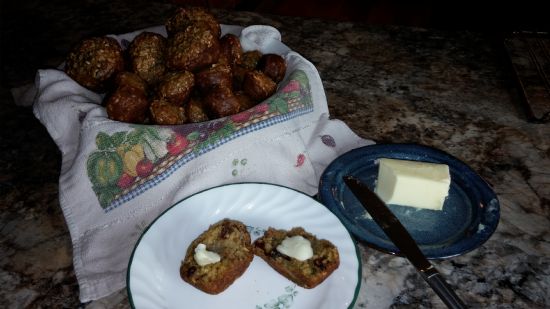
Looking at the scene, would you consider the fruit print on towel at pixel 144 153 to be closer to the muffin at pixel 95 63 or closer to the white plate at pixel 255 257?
the white plate at pixel 255 257

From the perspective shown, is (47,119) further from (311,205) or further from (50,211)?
(311,205)

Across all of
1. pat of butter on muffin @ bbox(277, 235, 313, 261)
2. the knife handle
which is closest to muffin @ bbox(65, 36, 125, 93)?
Result: pat of butter on muffin @ bbox(277, 235, 313, 261)

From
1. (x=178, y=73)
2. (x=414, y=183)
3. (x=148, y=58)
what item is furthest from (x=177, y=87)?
(x=414, y=183)

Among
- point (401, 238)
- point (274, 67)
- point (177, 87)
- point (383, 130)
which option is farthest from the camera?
point (383, 130)

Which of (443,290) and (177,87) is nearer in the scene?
(443,290)

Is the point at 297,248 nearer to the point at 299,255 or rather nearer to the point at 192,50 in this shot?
the point at 299,255

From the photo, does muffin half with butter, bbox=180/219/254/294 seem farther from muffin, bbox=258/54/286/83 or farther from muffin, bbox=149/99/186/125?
muffin, bbox=258/54/286/83
